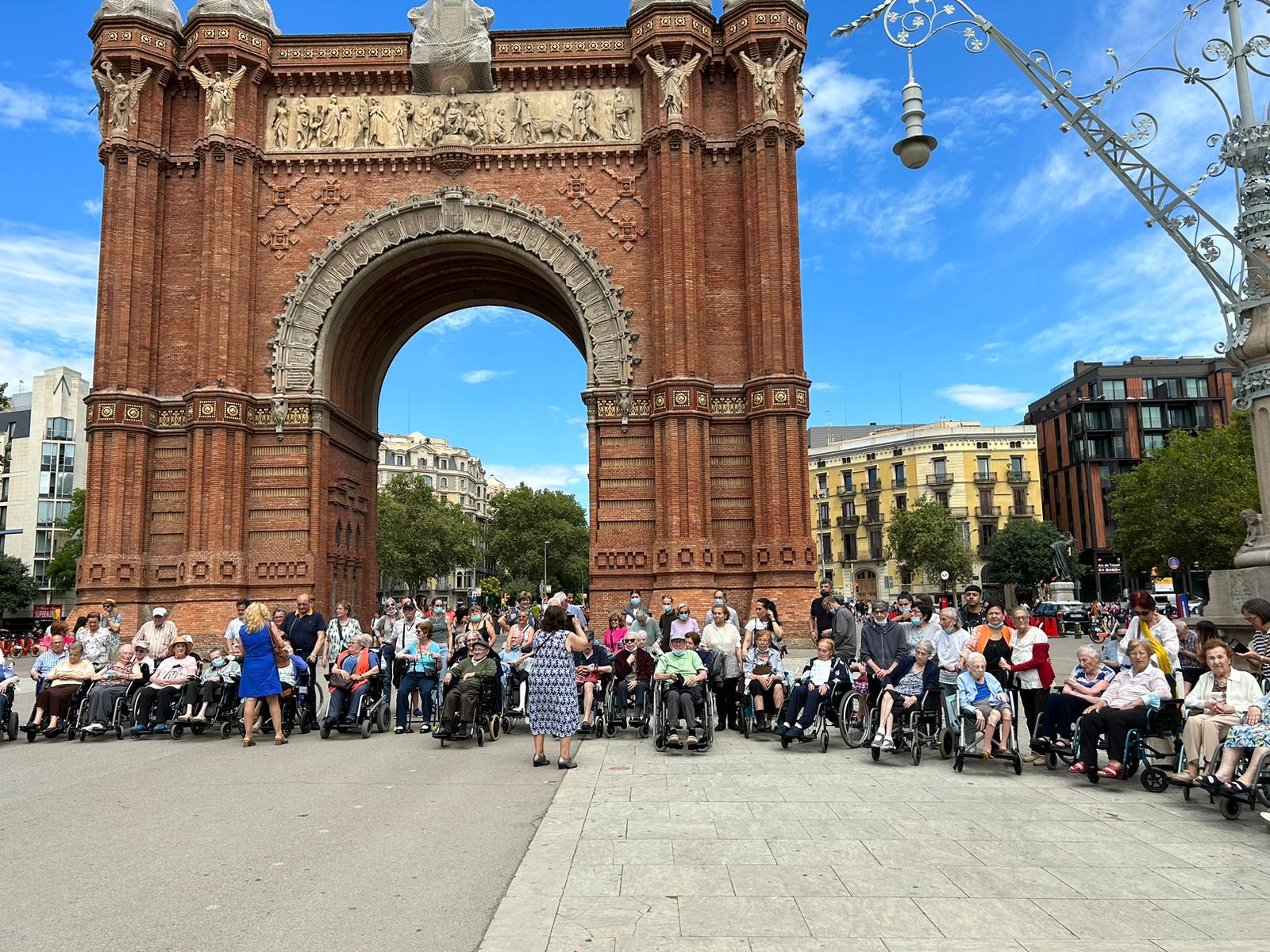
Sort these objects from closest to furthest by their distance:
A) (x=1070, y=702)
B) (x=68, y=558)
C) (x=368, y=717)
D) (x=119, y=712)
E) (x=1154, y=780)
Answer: (x=1154, y=780) < (x=1070, y=702) < (x=368, y=717) < (x=119, y=712) < (x=68, y=558)

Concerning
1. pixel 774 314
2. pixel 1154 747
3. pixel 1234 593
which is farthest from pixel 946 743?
pixel 774 314

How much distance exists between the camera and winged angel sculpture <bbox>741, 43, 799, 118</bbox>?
85.0 feet

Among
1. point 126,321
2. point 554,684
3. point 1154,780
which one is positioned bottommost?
point 1154,780

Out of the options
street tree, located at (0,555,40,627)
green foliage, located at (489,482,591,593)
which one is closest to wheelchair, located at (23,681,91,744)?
street tree, located at (0,555,40,627)

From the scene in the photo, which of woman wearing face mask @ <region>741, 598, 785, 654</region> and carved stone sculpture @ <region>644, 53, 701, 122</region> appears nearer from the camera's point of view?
woman wearing face mask @ <region>741, 598, 785, 654</region>

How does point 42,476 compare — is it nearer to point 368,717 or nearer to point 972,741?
point 368,717

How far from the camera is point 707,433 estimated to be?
993 inches

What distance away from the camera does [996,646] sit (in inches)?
429

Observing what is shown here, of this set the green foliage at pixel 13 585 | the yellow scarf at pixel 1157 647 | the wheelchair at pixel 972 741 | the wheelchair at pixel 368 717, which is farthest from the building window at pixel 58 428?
the yellow scarf at pixel 1157 647

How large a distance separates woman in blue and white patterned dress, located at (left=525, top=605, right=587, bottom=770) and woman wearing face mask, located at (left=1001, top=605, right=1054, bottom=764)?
489 centimetres

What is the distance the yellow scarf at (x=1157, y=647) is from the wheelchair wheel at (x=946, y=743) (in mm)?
2311

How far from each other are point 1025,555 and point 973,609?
59.1 meters

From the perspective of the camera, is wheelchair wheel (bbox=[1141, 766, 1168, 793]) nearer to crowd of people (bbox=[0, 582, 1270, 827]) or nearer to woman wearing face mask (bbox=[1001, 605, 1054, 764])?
crowd of people (bbox=[0, 582, 1270, 827])

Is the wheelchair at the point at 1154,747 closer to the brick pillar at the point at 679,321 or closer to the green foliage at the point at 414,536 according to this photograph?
the brick pillar at the point at 679,321
